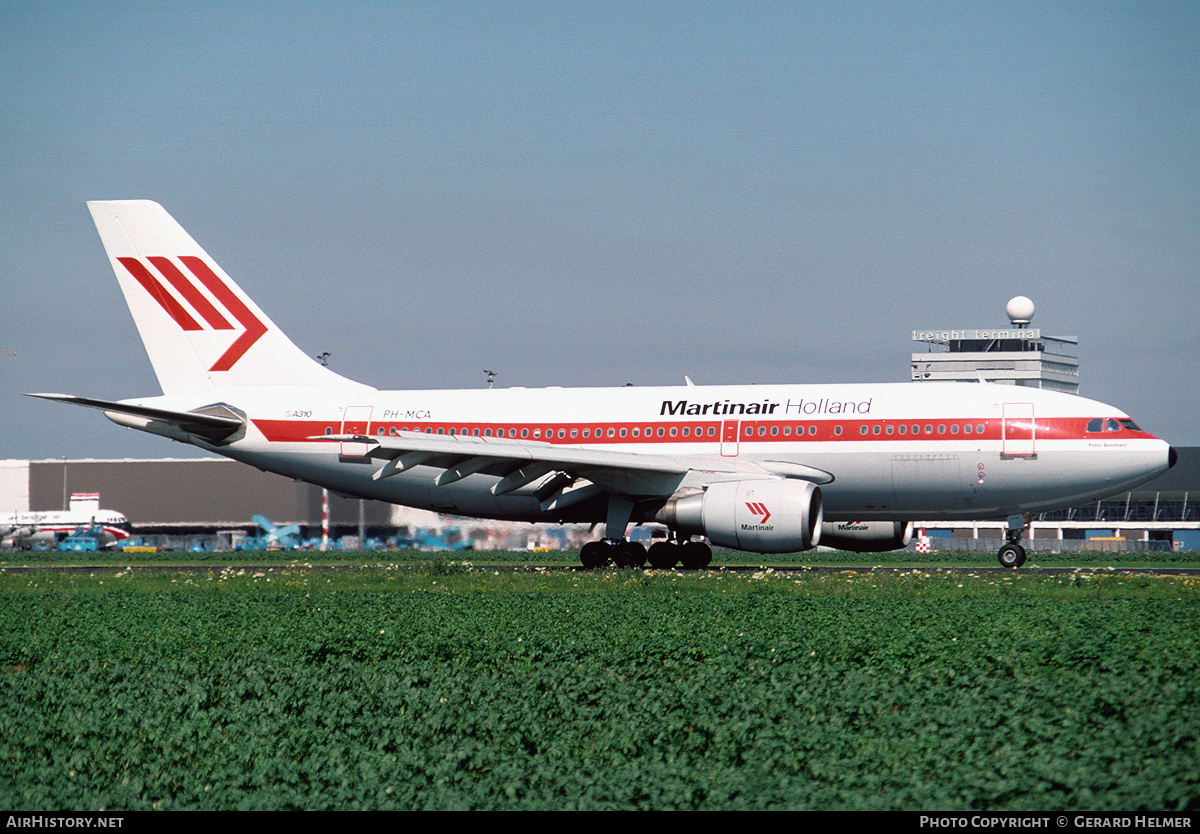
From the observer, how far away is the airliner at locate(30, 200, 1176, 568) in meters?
26.3

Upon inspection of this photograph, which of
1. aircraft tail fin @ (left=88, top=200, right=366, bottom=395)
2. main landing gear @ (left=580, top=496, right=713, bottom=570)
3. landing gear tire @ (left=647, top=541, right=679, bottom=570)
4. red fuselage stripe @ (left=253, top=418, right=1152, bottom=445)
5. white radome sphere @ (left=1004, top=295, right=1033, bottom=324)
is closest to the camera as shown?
red fuselage stripe @ (left=253, top=418, right=1152, bottom=445)

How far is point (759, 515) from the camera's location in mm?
24688

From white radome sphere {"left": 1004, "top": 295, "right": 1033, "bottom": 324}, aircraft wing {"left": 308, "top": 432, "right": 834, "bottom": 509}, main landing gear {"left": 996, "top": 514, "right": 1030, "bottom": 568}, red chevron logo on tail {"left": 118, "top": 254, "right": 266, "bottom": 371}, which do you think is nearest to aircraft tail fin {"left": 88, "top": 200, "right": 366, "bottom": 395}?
red chevron logo on tail {"left": 118, "top": 254, "right": 266, "bottom": 371}

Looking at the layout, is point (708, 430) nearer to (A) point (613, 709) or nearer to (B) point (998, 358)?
(A) point (613, 709)

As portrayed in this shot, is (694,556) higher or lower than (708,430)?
lower

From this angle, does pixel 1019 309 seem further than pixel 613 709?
Yes

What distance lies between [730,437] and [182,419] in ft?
43.8

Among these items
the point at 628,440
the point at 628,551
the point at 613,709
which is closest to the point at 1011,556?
the point at 628,551

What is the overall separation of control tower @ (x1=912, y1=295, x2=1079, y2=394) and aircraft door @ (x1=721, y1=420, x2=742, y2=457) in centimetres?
10608

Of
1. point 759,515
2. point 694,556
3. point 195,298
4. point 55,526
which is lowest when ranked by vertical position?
point 55,526

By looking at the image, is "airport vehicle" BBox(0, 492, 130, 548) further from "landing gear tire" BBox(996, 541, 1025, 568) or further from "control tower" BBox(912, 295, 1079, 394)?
"control tower" BBox(912, 295, 1079, 394)

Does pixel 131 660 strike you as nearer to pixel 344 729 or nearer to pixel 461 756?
pixel 344 729
